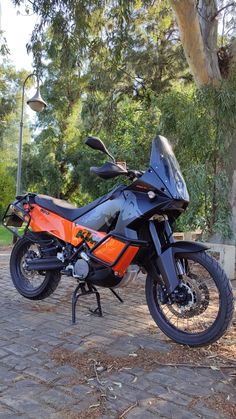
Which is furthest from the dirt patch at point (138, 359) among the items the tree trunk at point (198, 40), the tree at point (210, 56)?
the tree trunk at point (198, 40)

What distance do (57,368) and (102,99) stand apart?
1018 cm

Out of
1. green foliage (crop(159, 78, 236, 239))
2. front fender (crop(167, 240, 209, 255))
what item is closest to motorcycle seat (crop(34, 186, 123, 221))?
front fender (crop(167, 240, 209, 255))

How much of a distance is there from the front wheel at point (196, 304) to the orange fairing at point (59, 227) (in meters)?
0.64

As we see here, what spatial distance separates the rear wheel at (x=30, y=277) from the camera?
13.6 feet

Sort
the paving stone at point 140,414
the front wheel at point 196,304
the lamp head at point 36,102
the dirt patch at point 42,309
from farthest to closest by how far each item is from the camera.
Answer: the lamp head at point 36,102
the dirt patch at point 42,309
the front wheel at point 196,304
the paving stone at point 140,414

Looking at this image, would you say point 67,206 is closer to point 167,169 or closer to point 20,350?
point 167,169

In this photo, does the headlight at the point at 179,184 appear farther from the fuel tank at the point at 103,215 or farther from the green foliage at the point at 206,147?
the green foliage at the point at 206,147

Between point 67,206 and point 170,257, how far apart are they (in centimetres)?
123

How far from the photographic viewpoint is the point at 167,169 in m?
3.09

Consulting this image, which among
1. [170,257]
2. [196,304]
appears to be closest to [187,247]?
[170,257]

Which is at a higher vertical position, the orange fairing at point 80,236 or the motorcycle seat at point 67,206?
the motorcycle seat at point 67,206

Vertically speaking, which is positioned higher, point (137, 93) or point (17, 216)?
point (137, 93)

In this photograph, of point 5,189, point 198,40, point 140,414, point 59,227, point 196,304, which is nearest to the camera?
point 140,414

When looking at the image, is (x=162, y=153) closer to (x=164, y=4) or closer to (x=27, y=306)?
(x=27, y=306)
